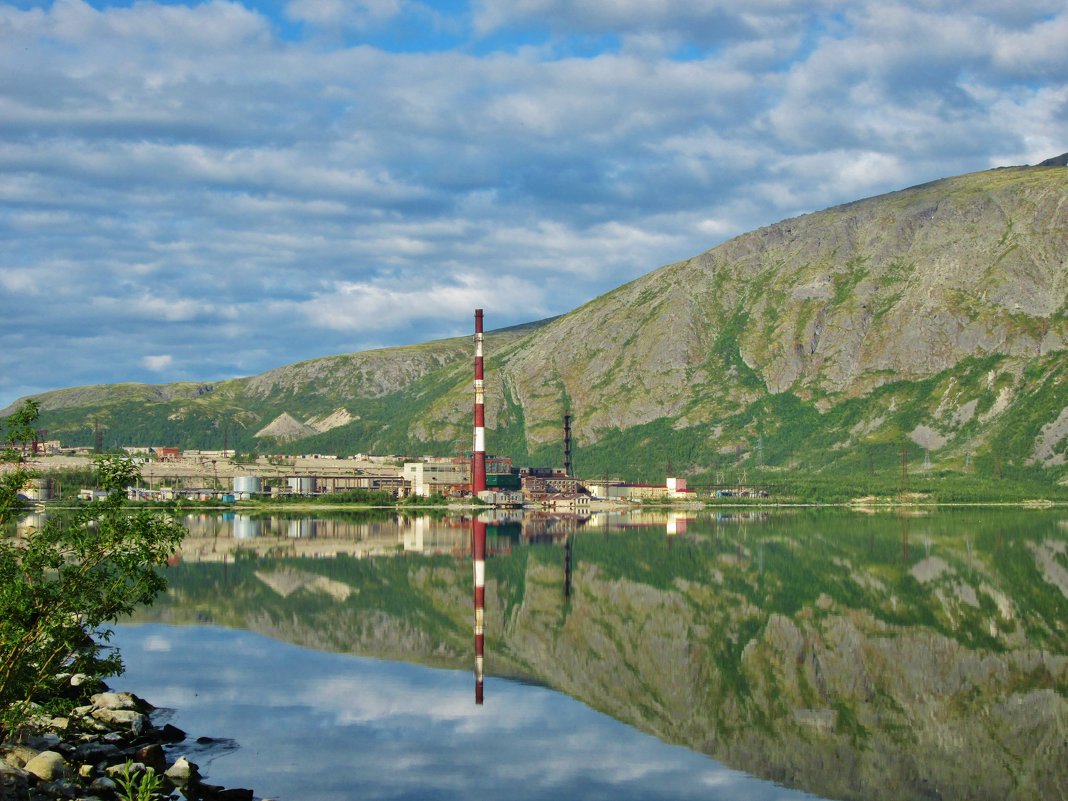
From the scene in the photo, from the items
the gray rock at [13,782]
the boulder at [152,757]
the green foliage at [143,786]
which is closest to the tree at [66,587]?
the gray rock at [13,782]

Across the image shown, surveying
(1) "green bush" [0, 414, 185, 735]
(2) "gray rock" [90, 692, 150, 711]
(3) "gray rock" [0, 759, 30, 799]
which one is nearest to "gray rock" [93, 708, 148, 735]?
(2) "gray rock" [90, 692, 150, 711]

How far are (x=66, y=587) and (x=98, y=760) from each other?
226 inches

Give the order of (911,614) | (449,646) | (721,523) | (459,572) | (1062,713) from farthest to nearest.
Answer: (721,523) → (459,572) → (911,614) → (449,646) → (1062,713)

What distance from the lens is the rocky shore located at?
94.0 ft

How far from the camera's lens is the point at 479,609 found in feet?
233

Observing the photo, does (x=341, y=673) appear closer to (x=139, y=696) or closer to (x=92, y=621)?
(x=139, y=696)

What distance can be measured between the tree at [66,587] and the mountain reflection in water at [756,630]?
17.7m

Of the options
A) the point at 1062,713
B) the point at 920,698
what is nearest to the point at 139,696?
the point at 920,698

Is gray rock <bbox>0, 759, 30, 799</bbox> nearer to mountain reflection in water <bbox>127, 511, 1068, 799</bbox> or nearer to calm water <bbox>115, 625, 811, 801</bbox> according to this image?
calm water <bbox>115, 625, 811, 801</bbox>

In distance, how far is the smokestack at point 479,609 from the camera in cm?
5024

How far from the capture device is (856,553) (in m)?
107

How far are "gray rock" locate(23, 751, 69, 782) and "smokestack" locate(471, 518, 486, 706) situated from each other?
17956 mm

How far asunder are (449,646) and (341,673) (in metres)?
8.77

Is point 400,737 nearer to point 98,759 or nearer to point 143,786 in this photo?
point 98,759
